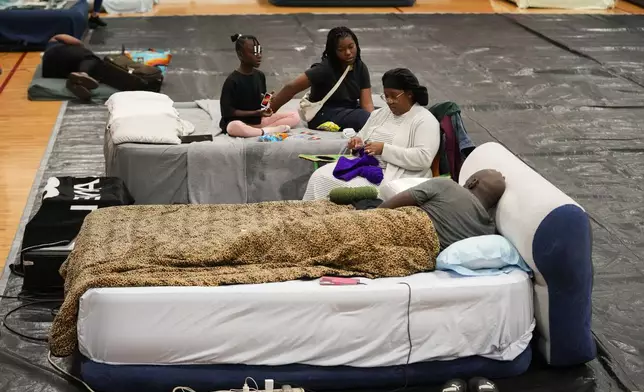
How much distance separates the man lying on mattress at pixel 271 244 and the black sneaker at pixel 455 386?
1.73 ft

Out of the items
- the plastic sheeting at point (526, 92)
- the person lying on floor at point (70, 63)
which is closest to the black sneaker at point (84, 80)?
the person lying on floor at point (70, 63)

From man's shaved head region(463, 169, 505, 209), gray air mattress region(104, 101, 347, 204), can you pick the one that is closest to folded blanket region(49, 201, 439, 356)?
man's shaved head region(463, 169, 505, 209)

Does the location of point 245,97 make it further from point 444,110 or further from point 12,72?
point 12,72

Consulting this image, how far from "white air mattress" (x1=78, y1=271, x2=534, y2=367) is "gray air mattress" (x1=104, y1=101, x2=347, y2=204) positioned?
1976 mm

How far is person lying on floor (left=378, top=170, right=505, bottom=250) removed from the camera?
426 centimetres

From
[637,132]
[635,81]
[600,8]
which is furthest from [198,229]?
[600,8]

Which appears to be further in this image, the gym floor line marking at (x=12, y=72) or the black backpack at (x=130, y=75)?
the gym floor line marking at (x=12, y=72)

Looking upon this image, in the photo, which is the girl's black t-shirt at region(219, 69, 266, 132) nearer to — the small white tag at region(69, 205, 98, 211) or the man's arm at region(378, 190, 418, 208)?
the small white tag at region(69, 205, 98, 211)

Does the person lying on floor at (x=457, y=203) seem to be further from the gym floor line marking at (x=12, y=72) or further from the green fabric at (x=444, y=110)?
the gym floor line marking at (x=12, y=72)

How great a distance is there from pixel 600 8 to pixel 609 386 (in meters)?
9.69

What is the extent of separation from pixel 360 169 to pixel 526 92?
3.67m

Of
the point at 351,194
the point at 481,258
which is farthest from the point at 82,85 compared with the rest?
the point at 481,258

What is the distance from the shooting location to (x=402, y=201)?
4.42 m

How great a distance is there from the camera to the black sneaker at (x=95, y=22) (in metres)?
10.9
